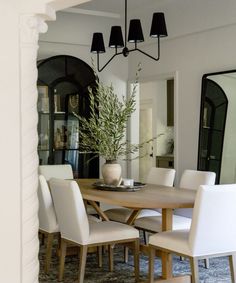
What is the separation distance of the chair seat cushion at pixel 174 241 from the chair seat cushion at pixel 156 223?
506 millimetres

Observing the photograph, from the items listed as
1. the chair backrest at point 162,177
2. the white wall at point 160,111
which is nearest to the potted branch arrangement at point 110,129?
the chair backrest at point 162,177

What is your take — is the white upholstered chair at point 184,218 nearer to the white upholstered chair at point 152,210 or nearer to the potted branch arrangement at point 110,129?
the white upholstered chair at point 152,210

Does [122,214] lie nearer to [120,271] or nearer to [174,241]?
[120,271]

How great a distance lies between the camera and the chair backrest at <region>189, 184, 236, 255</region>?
3369 mm

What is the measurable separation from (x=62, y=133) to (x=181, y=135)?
153 centimetres

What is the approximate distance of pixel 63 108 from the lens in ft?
21.1

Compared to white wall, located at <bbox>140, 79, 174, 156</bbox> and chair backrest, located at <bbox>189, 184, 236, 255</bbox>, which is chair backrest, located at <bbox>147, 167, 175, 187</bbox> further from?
white wall, located at <bbox>140, 79, 174, 156</bbox>

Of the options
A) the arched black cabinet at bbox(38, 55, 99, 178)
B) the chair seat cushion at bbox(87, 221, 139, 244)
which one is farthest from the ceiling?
the chair seat cushion at bbox(87, 221, 139, 244)

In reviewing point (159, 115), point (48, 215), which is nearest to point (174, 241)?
point (48, 215)

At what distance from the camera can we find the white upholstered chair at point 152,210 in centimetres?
489

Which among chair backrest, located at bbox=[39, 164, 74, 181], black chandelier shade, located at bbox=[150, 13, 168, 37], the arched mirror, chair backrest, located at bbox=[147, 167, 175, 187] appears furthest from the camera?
chair backrest, located at bbox=[39, 164, 74, 181]

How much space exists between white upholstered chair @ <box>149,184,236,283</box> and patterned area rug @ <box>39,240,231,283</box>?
706 mm

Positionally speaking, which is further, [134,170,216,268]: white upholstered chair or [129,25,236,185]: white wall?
[129,25,236,185]: white wall

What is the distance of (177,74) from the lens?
248 inches
